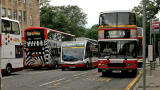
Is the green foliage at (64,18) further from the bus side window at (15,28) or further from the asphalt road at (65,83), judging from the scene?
the asphalt road at (65,83)

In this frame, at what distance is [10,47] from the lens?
2273cm

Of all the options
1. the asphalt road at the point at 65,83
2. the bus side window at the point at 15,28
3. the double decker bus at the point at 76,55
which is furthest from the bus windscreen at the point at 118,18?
the double decker bus at the point at 76,55

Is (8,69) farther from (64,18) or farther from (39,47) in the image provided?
(64,18)

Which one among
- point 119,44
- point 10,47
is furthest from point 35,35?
point 119,44

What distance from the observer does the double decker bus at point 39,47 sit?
30.5m

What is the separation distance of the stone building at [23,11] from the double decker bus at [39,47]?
17.8 meters

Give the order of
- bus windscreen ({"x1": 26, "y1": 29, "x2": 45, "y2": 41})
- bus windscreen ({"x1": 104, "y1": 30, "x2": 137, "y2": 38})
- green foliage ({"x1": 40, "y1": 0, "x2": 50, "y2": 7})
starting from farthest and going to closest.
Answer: green foliage ({"x1": 40, "y1": 0, "x2": 50, "y2": 7}) < bus windscreen ({"x1": 26, "y1": 29, "x2": 45, "y2": 41}) < bus windscreen ({"x1": 104, "y1": 30, "x2": 137, "y2": 38})

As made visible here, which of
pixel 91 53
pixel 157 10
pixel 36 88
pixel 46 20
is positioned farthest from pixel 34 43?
pixel 46 20

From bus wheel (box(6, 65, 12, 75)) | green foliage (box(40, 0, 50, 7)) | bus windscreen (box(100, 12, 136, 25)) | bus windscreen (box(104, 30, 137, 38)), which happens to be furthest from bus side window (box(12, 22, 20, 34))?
green foliage (box(40, 0, 50, 7))

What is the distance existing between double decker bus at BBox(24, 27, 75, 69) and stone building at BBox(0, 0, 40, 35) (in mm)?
17849

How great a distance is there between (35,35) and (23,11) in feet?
79.8

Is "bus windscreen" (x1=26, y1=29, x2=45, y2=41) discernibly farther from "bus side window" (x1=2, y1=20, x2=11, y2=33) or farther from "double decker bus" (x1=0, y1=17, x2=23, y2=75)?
→ "bus side window" (x1=2, y1=20, x2=11, y2=33)

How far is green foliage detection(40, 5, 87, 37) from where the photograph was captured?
73.0 metres

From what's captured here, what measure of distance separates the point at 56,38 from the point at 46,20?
137 ft
